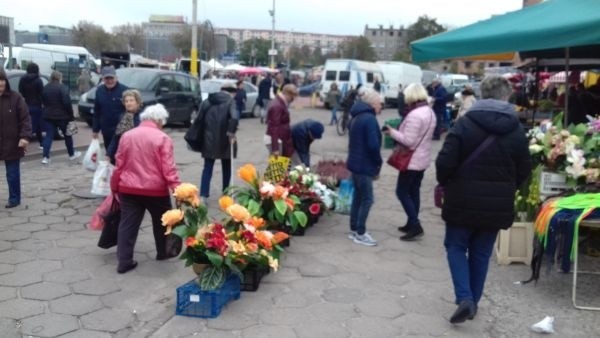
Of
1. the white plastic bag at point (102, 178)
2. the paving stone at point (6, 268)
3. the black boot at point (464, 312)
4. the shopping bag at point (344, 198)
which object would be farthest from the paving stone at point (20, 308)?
the shopping bag at point (344, 198)

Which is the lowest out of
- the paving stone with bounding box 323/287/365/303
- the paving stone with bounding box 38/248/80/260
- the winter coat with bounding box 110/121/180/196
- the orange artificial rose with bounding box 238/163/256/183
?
the paving stone with bounding box 323/287/365/303

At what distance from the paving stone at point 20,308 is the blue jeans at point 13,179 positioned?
309cm

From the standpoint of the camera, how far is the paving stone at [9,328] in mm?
4094

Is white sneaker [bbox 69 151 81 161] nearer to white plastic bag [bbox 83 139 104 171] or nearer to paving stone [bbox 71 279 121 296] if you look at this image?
white plastic bag [bbox 83 139 104 171]

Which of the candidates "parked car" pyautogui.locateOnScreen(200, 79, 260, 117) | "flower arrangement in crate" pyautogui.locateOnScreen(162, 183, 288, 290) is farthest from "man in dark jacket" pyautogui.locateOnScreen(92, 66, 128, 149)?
"parked car" pyautogui.locateOnScreen(200, 79, 260, 117)

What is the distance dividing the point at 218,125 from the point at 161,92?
9.93 meters

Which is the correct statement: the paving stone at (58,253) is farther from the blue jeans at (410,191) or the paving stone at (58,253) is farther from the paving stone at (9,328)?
the blue jeans at (410,191)

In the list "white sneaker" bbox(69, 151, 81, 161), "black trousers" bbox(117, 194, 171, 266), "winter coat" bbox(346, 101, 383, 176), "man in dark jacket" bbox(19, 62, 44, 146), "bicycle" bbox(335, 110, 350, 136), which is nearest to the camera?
"black trousers" bbox(117, 194, 171, 266)

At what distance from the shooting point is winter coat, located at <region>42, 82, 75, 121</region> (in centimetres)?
1037

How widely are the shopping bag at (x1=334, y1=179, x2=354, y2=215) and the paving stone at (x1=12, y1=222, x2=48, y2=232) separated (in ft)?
11.3

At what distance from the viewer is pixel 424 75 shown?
1859 inches

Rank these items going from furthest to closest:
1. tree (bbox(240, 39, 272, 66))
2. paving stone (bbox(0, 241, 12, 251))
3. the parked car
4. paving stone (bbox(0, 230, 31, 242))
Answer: tree (bbox(240, 39, 272, 66)), the parked car, paving stone (bbox(0, 230, 31, 242)), paving stone (bbox(0, 241, 12, 251))

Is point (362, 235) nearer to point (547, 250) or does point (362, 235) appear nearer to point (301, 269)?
point (301, 269)

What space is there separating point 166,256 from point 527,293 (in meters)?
3.19
